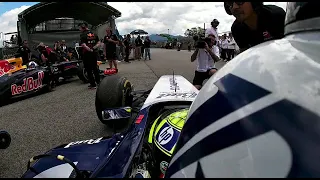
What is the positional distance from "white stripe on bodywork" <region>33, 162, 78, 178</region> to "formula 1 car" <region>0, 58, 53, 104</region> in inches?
229

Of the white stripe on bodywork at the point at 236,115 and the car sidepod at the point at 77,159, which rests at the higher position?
the white stripe on bodywork at the point at 236,115

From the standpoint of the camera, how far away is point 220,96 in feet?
2.68

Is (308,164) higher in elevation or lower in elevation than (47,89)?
higher

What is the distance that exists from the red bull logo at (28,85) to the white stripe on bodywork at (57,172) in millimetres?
5952

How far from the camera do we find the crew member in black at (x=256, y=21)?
1179 mm

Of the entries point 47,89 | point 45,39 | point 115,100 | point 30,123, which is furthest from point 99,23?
point 115,100

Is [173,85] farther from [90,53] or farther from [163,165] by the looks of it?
[90,53]

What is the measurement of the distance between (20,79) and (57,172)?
20.2 feet

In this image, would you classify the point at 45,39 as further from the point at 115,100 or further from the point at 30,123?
the point at 115,100

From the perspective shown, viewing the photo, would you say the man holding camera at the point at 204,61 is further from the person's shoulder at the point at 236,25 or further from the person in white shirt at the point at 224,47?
the person in white shirt at the point at 224,47

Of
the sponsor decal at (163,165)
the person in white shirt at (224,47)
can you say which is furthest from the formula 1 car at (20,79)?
the person in white shirt at (224,47)

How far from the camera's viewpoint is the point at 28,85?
24.6ft

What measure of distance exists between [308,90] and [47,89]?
8.11 m

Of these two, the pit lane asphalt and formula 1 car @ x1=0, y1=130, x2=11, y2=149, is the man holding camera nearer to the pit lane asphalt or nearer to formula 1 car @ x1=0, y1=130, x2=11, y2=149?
the pit lane asphalt
